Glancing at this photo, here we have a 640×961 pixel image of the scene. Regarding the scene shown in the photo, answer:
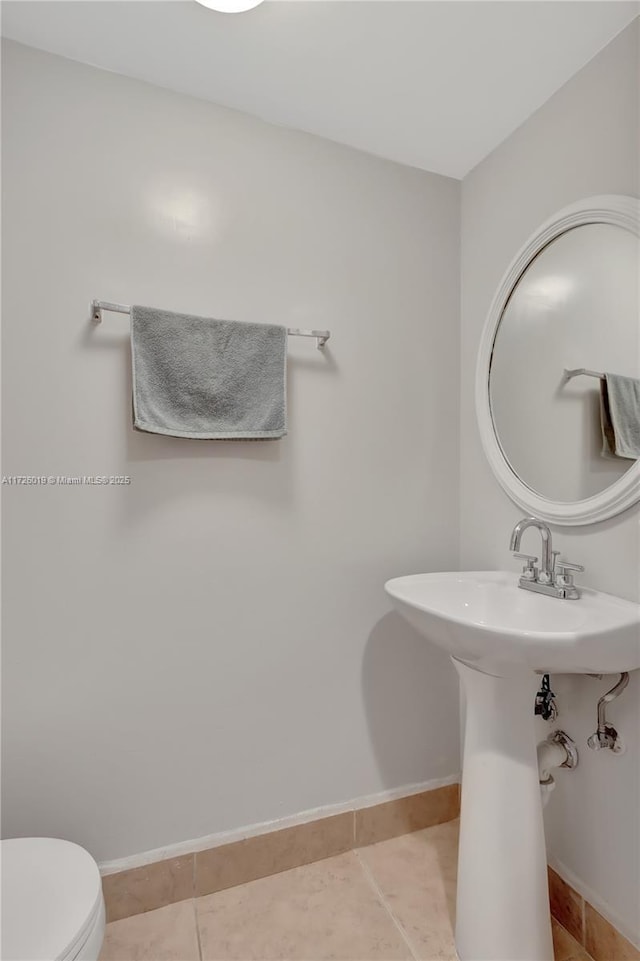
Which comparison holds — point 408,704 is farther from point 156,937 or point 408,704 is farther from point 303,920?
point 156,937

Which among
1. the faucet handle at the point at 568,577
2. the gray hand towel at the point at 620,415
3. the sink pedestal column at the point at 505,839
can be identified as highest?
the gray hand towel at the point at 620,415

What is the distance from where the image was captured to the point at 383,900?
1.41 meters

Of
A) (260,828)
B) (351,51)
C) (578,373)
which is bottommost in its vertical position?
(260,828)

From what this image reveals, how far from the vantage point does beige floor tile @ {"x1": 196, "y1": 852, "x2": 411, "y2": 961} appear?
1248 millimetres

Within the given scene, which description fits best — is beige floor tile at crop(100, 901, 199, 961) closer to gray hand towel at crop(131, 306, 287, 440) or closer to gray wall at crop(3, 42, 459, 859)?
gray wall at crop(3, 42, 459, 859)

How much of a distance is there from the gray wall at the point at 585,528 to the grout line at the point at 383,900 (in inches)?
17.6

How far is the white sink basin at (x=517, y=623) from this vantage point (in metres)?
0.97

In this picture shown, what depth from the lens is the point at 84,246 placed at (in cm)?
133

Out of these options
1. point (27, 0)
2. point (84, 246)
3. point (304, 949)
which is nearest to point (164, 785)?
point (304, 949)

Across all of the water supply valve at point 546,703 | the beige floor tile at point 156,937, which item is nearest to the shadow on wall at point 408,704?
the water supply valve at point 546,703

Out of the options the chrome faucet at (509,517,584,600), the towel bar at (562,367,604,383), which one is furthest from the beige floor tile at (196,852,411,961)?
the towel bar at (562,367,604,383)

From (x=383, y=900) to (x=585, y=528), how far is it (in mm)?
1167

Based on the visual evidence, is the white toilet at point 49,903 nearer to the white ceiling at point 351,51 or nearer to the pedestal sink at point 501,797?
the pedestal sink at point 501,797

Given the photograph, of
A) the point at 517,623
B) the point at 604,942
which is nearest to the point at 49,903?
the point at 517,623
